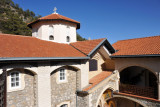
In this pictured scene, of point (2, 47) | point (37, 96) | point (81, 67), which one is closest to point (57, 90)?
point (37, 96)

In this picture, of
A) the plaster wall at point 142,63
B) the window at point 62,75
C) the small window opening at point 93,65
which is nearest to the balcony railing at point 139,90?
the plaster wall at point 142,63

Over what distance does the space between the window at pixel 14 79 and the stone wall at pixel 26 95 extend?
34cm

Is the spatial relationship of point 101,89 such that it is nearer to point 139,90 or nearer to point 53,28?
point 139,90

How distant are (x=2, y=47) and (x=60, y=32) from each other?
6670 mm

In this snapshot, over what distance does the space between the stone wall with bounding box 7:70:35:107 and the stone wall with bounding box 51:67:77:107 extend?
1322mm

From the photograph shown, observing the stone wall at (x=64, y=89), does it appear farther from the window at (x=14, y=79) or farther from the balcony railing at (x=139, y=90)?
the balcony railing at (x=139, y=90)

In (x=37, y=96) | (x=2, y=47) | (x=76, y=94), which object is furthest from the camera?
(x=76, y=94)

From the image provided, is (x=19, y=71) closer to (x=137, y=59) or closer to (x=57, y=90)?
(x=57, y=90)

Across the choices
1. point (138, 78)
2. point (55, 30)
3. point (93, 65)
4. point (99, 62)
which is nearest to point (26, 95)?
point (93, 65)

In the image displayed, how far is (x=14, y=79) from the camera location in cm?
642

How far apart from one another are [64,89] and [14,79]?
3.42m

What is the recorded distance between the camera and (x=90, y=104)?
796cm

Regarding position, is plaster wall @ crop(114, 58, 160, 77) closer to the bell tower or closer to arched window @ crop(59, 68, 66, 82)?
arched window @ crop(59, 68, 66, 82)

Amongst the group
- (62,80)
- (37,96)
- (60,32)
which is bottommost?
(37,96)
